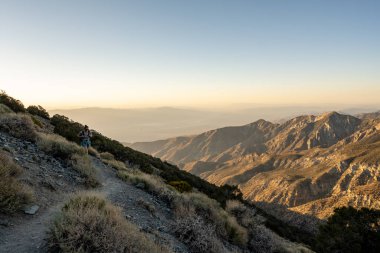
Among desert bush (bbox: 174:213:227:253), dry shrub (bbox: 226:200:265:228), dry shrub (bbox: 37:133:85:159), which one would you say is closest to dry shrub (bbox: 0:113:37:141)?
dry shrub (bbox: 37:133:85:159)

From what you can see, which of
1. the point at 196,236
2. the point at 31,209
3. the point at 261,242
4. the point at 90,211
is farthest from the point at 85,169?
the point at 261,242

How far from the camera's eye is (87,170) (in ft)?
48.1

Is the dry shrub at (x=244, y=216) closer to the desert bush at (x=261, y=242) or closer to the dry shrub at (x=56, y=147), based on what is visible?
the desert bush at (x=261, y=242)

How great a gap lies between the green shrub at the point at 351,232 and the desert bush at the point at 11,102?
25.8m

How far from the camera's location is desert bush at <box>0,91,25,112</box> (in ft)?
82.0

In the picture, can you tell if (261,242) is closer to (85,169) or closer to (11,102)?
(85,169)

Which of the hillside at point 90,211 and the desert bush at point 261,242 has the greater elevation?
the hillside at point 90,211

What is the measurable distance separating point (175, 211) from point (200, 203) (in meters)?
1.86

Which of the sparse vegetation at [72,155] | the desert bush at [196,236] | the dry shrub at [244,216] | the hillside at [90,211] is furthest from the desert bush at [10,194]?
the dry shrub at [244,216]

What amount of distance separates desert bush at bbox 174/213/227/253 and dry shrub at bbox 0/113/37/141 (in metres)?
9.58

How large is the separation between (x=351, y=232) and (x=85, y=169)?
65.2 ft

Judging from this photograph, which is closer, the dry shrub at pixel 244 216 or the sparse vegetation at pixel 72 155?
the sparse vegetation at pixel 72 155

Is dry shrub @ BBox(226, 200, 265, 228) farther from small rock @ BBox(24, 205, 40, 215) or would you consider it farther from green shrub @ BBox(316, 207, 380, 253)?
green shrub @ BBox(316, 207, 380, 253)

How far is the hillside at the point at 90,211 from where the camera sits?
6861 millimetres
